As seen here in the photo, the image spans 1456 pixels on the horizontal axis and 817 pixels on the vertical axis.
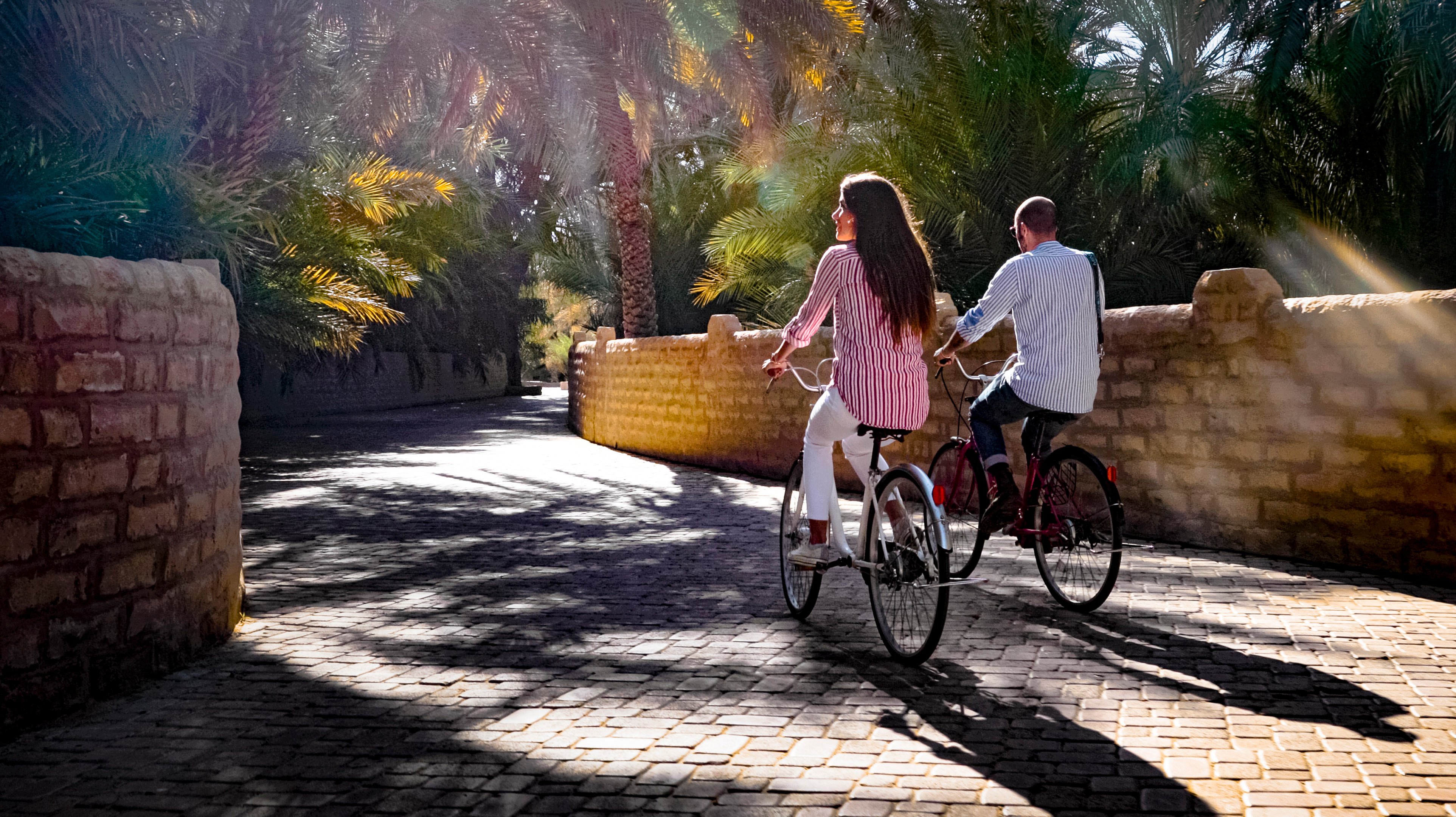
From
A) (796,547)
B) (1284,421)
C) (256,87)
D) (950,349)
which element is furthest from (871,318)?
(256,87)

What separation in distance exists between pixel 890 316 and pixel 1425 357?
135 inches

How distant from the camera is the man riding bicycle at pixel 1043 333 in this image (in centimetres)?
621

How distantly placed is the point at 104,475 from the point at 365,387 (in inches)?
1208

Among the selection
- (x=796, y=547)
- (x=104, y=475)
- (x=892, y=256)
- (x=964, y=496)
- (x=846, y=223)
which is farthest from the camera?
(x=964, y=496)

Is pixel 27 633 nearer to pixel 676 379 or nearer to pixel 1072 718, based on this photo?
pixel 1072 718

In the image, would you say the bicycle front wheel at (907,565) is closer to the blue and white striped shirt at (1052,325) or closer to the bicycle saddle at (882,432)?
the bicycle saddle at (882,432)

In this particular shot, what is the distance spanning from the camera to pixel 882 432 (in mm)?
5570

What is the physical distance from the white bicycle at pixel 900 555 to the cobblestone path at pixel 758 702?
0.57ft

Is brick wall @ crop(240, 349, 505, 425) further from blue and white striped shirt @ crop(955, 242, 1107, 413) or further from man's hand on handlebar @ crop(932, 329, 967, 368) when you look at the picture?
blue and white striped shirt @ crop(955, 242, 1107, 413)

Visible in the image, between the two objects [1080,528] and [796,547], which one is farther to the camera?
[796,547]

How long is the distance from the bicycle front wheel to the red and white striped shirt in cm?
27

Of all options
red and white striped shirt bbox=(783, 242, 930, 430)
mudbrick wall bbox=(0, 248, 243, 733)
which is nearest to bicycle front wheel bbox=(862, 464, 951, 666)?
red and white striped shirt bbox=(783, 242, 930, 430)

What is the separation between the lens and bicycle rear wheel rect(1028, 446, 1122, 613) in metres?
6.07

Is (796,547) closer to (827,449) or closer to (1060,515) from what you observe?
(827,449)
